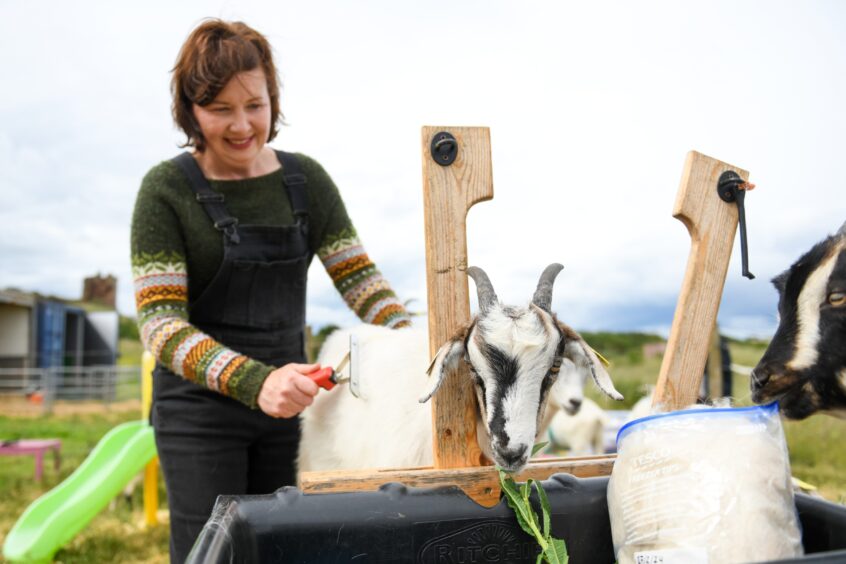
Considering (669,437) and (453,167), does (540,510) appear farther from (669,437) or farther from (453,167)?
(453,167)

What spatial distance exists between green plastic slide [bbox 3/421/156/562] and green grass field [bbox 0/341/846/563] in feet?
0.70

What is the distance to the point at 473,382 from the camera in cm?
196

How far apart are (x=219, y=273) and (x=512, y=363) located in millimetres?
1149

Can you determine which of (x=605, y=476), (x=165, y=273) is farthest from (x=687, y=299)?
(x=165, y=273)

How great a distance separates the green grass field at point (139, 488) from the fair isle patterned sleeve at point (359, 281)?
1359mm

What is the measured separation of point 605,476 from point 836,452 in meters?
6.64

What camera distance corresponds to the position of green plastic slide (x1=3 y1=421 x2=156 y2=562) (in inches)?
195

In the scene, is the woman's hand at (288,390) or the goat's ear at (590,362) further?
the woman's hand at (288,390)

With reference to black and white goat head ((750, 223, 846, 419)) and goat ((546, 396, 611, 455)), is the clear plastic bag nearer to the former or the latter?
black and white goat head ((750, 223, 846, 419))

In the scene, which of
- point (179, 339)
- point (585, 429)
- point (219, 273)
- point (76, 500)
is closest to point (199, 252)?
point (219, 273)

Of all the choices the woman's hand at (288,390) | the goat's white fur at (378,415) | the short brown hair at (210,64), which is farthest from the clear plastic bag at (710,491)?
the short brown hair at (210,64)

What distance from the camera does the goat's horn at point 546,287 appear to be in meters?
2.07

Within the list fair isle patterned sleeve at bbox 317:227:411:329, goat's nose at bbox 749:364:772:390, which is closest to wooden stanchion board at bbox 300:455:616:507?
goat's nose at bbox 749:364:772:390

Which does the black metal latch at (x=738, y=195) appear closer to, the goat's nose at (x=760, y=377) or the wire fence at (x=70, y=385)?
the goat's nose at (x=760, y=377)
